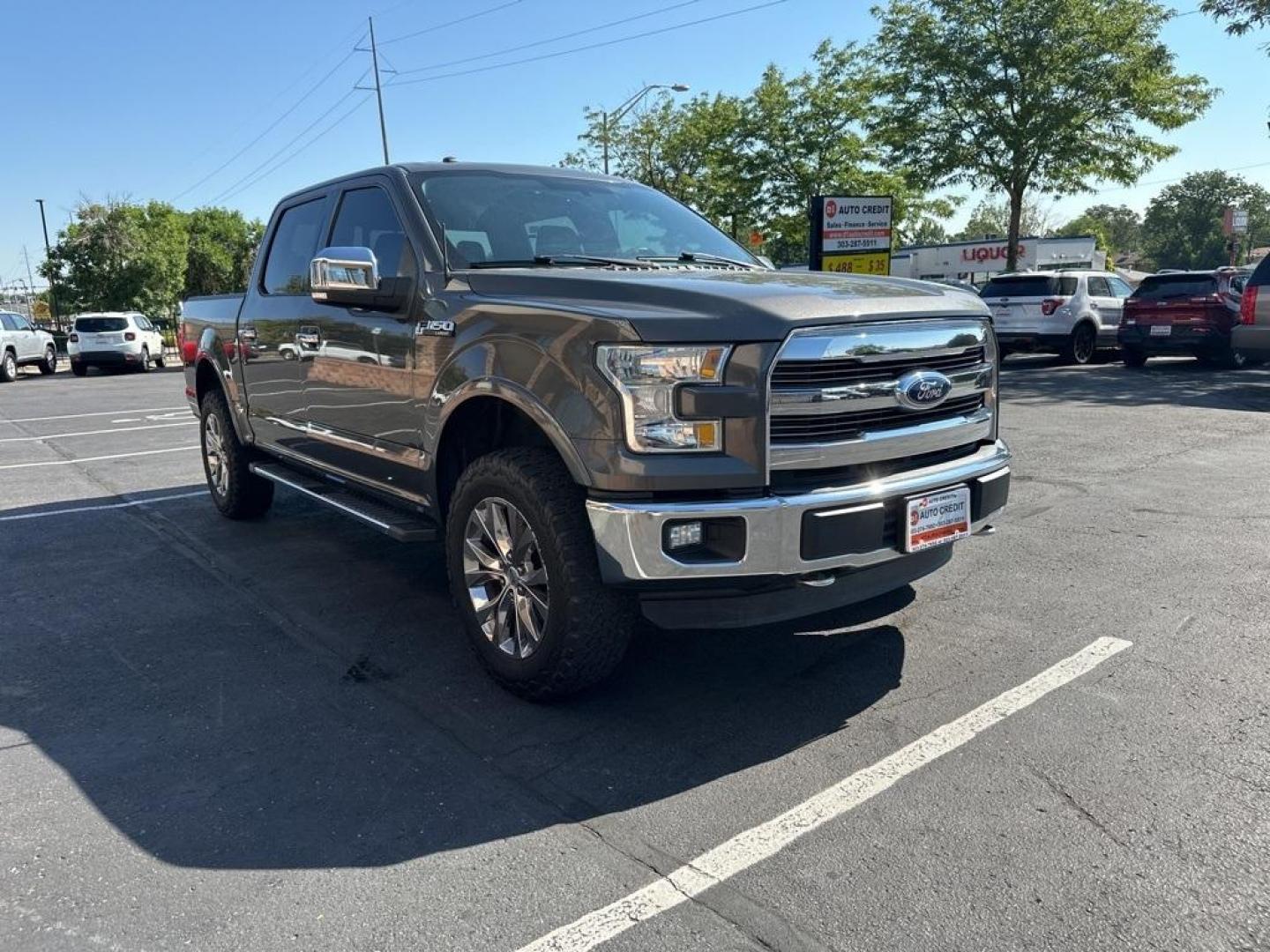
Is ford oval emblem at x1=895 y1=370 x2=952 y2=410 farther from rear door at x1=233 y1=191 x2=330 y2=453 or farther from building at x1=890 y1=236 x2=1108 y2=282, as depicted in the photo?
building at x1=890 y1=236 x2=1108 y2=282

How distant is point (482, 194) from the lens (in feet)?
14.4

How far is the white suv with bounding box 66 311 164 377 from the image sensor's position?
81.2 ft

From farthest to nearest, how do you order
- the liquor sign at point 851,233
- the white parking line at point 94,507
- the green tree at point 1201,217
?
the green tree at point 1201,217 → the liquor sign at point 851,233 → the white parking line at point 94,507

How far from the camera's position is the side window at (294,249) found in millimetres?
5258

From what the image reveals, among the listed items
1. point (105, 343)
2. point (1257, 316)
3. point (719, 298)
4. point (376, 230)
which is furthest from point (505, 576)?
point (105, 343)

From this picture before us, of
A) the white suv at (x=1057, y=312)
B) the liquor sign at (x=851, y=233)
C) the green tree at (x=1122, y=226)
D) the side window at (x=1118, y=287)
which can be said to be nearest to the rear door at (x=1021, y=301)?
the white suv at (x=1057, y=312)

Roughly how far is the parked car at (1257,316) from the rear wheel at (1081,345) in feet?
14.1

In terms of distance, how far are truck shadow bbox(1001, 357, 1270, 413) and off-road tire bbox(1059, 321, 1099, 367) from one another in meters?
0.25

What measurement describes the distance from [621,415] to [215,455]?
4.80m

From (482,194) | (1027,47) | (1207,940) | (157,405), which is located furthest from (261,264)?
(1027,47)

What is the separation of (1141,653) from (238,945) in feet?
11.4

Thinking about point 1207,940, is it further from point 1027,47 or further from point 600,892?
point 1027,47

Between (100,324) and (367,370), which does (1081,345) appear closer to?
(367,370)

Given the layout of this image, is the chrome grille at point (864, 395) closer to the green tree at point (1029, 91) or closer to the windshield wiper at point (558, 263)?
the windshield wiper at point (558, 263)
